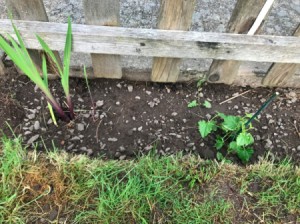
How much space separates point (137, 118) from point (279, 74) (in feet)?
3.11

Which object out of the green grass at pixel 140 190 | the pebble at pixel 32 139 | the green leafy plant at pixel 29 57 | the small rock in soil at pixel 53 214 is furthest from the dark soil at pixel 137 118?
the small rock in soil at pixel 53 214

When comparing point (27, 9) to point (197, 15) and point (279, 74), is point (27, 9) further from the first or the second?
point (279, 74)

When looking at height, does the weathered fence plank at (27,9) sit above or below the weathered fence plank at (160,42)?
above

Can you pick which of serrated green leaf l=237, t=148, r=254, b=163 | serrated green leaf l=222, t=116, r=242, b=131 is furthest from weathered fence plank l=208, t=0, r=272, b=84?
serrated green leaf l=237, t=148, r=254, b=163

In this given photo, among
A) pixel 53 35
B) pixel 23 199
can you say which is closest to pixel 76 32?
pixel 53 35

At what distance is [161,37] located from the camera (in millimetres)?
1568

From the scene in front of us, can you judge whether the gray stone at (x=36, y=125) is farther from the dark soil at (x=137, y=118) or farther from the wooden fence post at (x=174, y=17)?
the wooden fence post at (x=174, y=17)

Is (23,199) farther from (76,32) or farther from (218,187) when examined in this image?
(218,187)

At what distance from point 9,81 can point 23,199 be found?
0.77 metres

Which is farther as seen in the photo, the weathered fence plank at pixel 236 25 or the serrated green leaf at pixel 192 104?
the serrated green leaf at pixel 192 104

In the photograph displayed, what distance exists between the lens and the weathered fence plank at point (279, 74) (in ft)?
6.25

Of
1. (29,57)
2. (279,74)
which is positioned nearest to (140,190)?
(29,57)

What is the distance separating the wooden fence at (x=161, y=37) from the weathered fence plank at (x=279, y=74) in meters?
0.09

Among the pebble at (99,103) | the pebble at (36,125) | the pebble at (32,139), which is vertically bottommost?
the pebble at (32,139)
